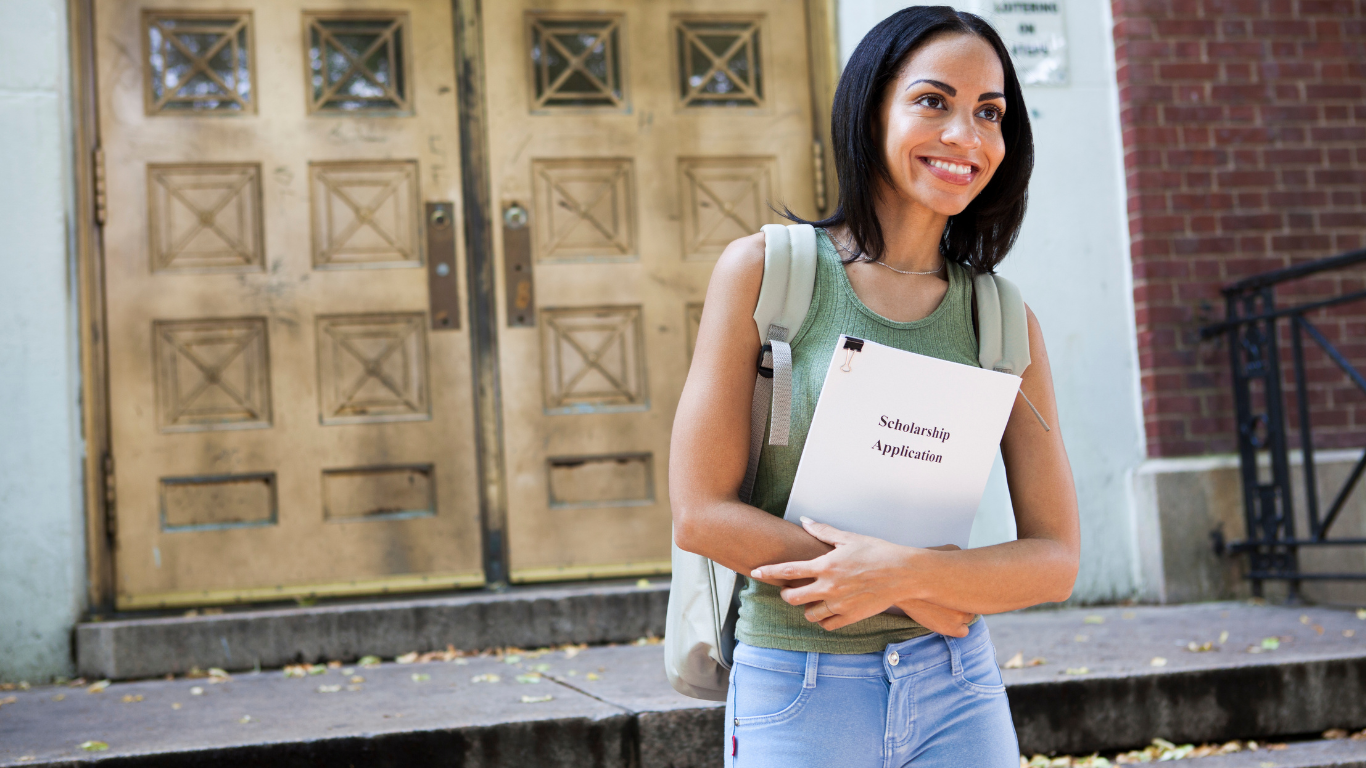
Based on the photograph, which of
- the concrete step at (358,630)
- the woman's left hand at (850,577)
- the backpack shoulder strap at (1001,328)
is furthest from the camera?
the concrete step at (358,630)

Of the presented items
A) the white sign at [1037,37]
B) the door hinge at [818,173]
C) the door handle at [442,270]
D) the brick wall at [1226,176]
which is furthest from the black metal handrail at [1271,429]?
the door handle at [442,270]

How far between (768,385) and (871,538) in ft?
0.75

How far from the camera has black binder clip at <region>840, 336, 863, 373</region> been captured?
1.29 m

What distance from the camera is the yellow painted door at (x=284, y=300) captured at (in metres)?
4.34

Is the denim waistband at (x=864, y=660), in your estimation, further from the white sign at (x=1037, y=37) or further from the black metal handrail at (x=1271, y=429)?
the white sign at (x=1037, y=37)

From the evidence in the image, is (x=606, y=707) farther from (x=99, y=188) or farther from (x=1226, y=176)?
(x=1226, y=176)

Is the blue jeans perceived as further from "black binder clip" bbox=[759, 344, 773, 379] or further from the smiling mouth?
the smiling mouth

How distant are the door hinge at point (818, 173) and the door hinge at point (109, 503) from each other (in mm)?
3006

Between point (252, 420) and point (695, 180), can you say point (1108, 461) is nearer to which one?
point (695, 180)

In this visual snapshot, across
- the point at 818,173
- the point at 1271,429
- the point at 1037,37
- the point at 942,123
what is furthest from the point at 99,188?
the point at 1271,429

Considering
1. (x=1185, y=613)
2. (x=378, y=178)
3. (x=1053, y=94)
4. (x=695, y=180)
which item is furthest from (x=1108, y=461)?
(x=378, y=178)

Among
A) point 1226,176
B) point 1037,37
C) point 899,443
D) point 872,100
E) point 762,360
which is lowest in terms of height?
point 899,443

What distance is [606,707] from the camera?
2959mm

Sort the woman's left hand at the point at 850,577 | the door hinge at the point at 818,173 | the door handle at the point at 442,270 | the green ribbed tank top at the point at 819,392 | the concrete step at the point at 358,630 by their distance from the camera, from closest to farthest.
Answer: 1. the woman's left hand at the point at 850,577
2. the green ribbed tank top at the point at 819,392
3. the concrete step at the point at 358,630
4. the door handle at the point at 442,270
5. the door hinge at the point at 818,173
